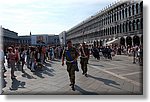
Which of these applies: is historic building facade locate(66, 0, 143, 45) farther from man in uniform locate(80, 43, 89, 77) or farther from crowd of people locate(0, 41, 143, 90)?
man in uniform locate(80, 43, 89, 77)

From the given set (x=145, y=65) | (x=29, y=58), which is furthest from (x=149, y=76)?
(x=29, y=58)

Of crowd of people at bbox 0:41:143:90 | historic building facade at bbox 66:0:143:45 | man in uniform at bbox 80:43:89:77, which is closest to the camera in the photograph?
crowd of people at bbox 0:41:143:90

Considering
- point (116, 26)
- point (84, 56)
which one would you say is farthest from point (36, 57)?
point (116, 26)

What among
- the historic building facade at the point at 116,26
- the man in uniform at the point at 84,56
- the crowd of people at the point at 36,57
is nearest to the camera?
the crowd of people at the point at 36,57

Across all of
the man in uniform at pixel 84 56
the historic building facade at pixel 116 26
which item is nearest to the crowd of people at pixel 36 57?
the man in uniform at pixel 84 56

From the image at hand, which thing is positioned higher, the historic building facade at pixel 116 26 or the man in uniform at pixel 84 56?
the historic building facade at pixel 116 26

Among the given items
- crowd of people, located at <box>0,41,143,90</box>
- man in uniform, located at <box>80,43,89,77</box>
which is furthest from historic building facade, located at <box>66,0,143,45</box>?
man in uniform, located at <box>80,43,89,77</box>

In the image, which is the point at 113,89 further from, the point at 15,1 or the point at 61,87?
the point at 15,1

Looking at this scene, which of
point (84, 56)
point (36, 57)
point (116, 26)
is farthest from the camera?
point (116, 26)

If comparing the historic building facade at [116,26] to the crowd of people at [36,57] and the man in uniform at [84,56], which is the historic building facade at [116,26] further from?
the man in uniform at [84,56]

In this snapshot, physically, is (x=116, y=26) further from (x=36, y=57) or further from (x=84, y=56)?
(x=84, y=56)

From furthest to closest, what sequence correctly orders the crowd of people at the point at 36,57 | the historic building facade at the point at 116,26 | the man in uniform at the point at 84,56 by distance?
the historic building facade at the point at 116,26
the man in uniform at the point at 84,56
the crowd of people at the point at 36,57

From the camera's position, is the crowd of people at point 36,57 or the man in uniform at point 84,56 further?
the man in uniform at point 84,56

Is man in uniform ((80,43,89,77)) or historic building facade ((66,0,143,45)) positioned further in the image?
historic building facade ((66,0,143,45))
